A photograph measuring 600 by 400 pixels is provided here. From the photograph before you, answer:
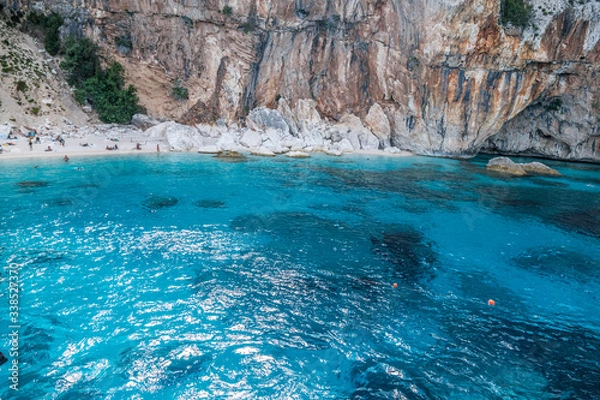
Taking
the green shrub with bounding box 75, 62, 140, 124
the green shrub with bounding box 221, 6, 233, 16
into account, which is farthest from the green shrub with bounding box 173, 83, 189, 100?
the green shrub with bounding box 221, 6, 233, 16

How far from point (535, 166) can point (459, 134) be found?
334 inches

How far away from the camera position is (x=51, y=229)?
12.4 meters

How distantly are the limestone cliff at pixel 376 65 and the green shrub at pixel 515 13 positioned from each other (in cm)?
84

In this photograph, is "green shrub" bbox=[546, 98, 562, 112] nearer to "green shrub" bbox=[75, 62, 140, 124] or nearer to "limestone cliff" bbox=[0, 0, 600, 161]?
"limestone cliff" bbox=[0, 0, 600, 161]

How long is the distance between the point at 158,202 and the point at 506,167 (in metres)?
30.6

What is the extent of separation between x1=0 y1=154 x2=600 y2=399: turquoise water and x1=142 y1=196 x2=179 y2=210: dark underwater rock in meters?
0.14

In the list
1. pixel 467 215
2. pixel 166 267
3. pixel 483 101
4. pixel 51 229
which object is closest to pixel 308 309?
pixel 166 267

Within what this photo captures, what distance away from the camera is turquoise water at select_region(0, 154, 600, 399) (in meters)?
6.30

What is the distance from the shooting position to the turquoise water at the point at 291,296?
248 inches

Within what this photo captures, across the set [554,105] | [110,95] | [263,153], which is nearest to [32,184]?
[263,153]

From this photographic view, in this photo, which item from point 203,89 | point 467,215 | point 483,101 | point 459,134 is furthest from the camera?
point 203,89

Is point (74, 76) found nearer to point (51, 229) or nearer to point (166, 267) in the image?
point (51, 229)

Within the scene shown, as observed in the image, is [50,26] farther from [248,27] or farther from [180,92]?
[248,27]

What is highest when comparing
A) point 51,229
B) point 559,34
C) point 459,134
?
point 559,34
